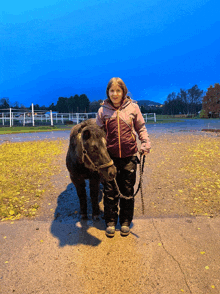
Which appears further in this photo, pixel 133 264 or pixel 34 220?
pixel 34 220

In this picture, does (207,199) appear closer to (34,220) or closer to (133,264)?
(133,264)

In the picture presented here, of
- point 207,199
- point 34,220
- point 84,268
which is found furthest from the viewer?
point 207,199

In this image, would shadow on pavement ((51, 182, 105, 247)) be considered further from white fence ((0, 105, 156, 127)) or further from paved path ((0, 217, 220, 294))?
white fence ((0, 105, 156, 127))

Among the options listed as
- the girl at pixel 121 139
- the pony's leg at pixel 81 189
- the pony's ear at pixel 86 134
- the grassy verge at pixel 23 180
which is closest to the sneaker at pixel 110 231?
the girl at pixel 121 139

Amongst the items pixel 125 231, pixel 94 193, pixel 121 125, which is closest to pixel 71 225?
pixel 94 193

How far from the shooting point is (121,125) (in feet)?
9.25

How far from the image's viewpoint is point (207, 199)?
4.34 m

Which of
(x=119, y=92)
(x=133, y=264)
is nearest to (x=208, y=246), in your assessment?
(x=133, y=264)

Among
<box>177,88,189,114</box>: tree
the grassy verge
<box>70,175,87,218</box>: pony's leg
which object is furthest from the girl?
<box>177,88,189,114</box>: tree

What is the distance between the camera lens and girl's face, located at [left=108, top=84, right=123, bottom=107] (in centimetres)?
276

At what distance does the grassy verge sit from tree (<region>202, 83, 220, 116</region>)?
58.4 m

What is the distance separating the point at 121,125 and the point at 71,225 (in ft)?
6.76

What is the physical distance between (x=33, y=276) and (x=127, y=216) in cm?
157

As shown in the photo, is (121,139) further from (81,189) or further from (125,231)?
(125,231)
